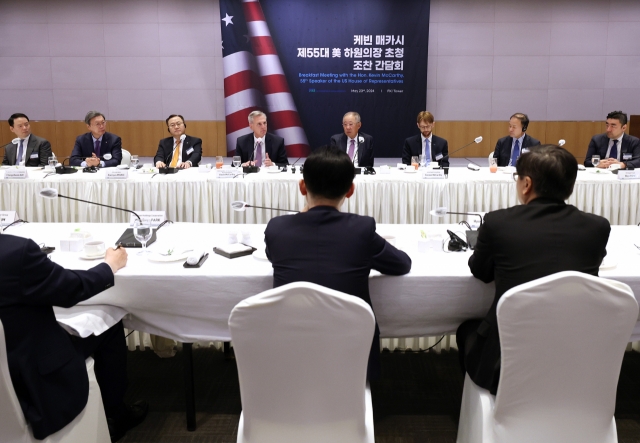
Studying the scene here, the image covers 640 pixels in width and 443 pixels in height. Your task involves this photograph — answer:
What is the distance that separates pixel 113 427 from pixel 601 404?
1.68 meters

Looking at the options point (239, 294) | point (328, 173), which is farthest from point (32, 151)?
point (328, 173)

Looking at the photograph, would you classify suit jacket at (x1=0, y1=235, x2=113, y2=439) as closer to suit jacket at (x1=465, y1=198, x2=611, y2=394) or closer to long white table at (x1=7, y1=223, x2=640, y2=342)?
long white table at (x1=7, y1=223, x2=640, y2=342)

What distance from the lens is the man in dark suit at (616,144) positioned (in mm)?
5598

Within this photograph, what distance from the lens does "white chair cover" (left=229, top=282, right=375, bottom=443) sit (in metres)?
1.47

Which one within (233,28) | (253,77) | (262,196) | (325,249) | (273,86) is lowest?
(262,196)

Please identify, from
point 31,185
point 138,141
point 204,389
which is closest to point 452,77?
point 138,141

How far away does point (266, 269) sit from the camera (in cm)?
225

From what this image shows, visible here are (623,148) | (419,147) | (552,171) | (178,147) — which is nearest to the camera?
(552,171)

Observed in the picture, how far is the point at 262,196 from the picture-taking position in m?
4.61

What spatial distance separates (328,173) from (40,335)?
38.4 inches

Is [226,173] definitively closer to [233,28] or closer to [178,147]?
[178,147]

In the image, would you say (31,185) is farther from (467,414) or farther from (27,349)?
(467,414)

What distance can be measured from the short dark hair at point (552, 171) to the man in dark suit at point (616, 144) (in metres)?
4.05

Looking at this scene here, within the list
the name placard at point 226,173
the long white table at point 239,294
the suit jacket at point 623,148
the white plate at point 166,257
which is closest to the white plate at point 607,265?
the long white table at point 239,294
